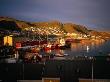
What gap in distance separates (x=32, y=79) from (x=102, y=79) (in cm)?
548

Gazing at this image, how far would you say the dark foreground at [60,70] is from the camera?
2164cm

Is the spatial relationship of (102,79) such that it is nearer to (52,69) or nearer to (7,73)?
(52,69)

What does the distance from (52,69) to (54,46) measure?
8658 cm

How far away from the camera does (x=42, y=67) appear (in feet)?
75.4

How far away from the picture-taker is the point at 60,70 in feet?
73.0

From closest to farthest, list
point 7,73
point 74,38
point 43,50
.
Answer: point 7,73, point 43,50, point 74,38

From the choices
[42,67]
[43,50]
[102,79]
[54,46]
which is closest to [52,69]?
[42,67]

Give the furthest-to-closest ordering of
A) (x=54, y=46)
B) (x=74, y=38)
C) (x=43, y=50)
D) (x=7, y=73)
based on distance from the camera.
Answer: (x=74, y=38)
(x=54, y=46)
(x=43, y=50)
(x=7, y=73)

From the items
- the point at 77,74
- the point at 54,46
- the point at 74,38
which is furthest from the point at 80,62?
the point at 74,38

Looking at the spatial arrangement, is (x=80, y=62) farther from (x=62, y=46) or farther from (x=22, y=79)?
(x=62, y=46)

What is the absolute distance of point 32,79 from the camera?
877 inches

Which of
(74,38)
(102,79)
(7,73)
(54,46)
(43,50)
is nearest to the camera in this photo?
(102,79)

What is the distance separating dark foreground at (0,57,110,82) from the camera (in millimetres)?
21641

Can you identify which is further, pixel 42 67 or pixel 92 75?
pixel 42 67
